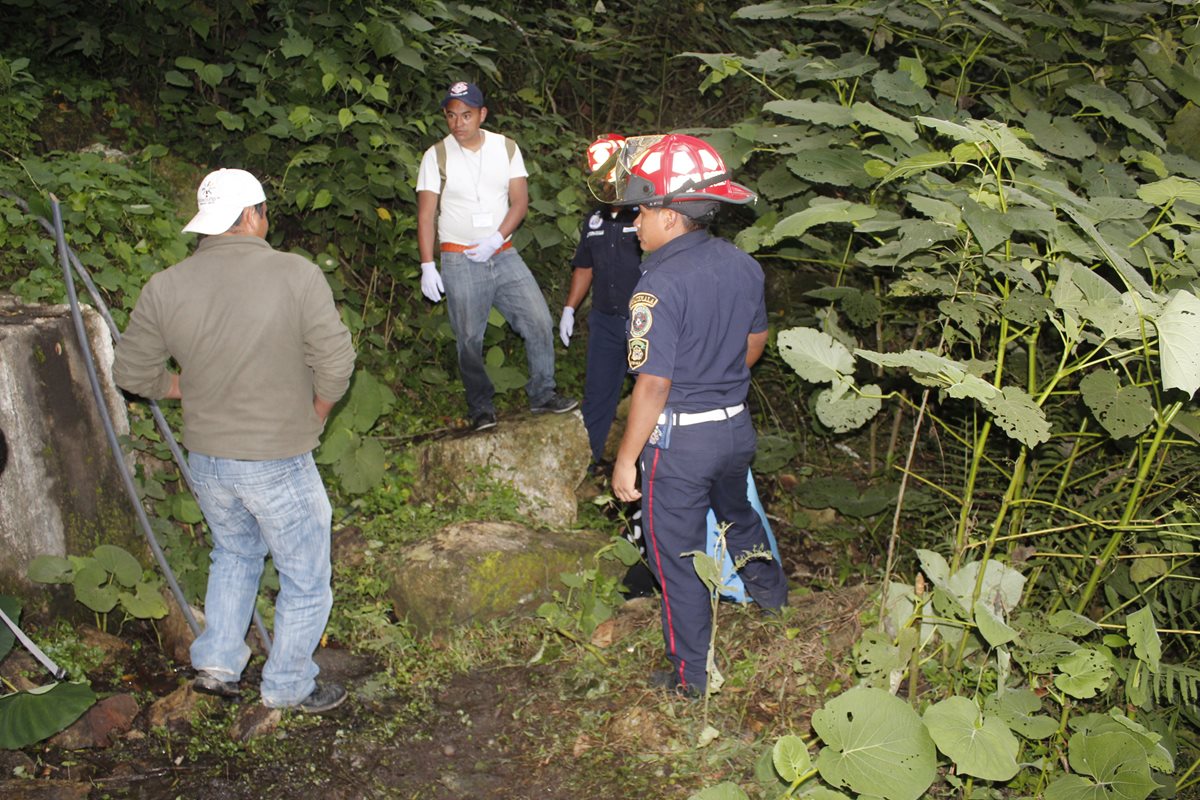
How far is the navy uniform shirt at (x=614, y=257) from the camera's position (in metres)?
5.18

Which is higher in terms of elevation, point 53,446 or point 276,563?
point 53,446

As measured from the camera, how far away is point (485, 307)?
5.28m

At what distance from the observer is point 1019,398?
8.88 ft

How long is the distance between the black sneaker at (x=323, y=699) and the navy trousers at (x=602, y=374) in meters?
2.29

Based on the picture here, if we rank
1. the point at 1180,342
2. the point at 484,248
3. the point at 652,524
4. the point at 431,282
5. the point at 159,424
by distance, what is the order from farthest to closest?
the point at 431,282
the point at 484,248
the point at 159,424
the point at 652,524
the point at 1180,342

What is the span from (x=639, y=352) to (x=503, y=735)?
161 centimetres

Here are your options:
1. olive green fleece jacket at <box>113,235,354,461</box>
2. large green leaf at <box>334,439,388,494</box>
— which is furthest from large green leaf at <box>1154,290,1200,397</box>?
large green leaf at <box>334,439,388,494</box>

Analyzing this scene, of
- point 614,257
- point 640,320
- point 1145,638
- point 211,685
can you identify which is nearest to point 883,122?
point 640,320

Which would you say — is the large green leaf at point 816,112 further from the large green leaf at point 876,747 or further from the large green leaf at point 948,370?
the large green leaf at point 876,747

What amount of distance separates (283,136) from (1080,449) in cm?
464

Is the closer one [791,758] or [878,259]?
[791,758]

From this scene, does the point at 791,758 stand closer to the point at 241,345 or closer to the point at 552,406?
the point at 241,345

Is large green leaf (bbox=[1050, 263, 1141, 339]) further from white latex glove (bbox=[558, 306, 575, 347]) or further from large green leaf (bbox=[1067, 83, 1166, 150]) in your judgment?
white latex glove (bbox=[558, 306, 575, 347])

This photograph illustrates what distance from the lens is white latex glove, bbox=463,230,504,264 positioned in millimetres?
5094
